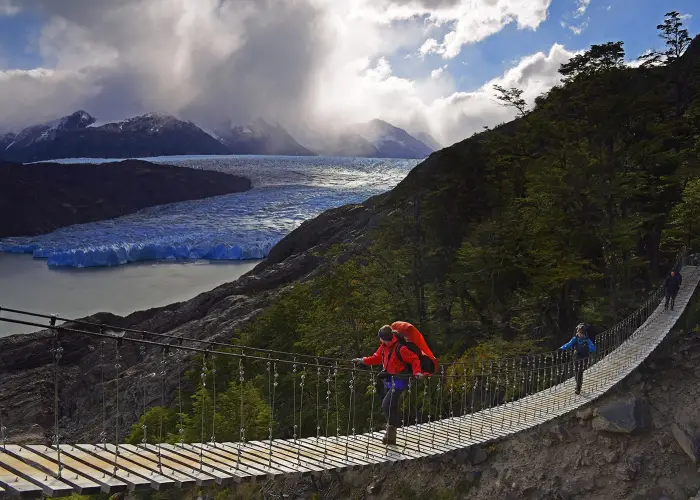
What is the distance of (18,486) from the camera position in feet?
12.0

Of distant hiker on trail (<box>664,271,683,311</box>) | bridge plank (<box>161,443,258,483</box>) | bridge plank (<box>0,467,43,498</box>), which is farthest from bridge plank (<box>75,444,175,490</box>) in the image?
distant hiker on trail (<box>664,271,683,311</box>)

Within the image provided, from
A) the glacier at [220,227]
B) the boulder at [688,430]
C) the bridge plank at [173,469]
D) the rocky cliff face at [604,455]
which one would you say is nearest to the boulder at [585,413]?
the rocky cliff face at [604,455]

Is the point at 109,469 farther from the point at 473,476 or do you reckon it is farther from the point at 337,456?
the point at 473,476

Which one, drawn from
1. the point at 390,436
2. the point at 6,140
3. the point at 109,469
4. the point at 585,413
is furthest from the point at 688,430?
the point at 6,140

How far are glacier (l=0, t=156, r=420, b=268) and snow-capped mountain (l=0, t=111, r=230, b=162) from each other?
10011 centimetres

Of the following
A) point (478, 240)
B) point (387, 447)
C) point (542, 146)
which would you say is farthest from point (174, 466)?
point (542, 146)

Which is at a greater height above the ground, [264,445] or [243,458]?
[243,458]

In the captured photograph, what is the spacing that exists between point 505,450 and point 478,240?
30.5ft

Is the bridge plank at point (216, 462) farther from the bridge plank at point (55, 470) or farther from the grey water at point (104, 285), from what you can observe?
the grey water at point (104, 285)

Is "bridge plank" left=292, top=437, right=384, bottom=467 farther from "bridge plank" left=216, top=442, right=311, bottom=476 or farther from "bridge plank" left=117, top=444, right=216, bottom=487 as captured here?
"bridge plank" left=117, top=444, right=216, bottom=487

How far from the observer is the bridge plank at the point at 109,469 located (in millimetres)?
4125

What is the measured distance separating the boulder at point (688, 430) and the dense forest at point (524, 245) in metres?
5.56

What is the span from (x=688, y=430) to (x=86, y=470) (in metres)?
6.95

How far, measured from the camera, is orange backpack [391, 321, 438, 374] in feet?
19.0
